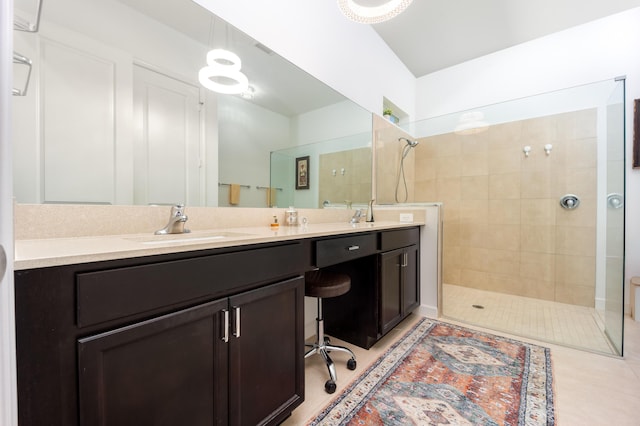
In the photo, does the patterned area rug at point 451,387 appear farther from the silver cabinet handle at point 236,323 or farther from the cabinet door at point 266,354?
the silver cabinet handle at point 236,323

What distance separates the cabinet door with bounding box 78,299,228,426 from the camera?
64cm

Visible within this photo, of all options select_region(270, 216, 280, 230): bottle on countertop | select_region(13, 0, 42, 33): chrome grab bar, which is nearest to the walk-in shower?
select_region(270, 216, 280, 230): bottle on countertop

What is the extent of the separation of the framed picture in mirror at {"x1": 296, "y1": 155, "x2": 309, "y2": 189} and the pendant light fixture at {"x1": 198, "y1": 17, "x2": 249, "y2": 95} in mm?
624

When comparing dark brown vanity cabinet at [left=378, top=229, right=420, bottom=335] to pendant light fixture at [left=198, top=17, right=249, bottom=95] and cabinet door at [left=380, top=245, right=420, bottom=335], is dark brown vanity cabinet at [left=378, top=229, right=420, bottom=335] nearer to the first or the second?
cabinet door at [left=380, top=245, right=420, bottom=335]

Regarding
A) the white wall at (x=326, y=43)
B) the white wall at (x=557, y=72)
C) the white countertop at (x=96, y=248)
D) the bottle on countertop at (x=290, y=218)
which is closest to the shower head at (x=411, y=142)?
the white wall at (x=326, y=43)

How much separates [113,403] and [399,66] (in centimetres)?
393

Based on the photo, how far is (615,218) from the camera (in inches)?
79.4

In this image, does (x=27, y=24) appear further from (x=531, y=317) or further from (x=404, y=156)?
(x=531, y=317)

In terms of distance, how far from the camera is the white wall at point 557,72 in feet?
8.07

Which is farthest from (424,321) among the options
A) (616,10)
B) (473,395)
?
(616,10)

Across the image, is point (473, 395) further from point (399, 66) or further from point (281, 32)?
point (399, 66)

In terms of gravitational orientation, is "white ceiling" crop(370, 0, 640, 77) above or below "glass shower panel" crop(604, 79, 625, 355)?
above

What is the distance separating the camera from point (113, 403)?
668mm

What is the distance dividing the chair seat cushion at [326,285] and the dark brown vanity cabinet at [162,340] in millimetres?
304
